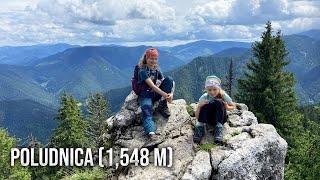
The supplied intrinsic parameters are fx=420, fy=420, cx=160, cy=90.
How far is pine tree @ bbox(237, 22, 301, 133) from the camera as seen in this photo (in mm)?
30359

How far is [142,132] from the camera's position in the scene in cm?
1388

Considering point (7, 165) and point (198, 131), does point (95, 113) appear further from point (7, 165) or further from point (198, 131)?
point (198, 131)

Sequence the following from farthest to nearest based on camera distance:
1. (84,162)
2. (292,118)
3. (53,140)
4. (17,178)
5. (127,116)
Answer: (53,140), (17,178), (292,118), (127,116), (84,162)

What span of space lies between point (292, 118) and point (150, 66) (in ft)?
62.6

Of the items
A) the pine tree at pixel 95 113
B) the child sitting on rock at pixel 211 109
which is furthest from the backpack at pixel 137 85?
the pine tree at pixel 95 113

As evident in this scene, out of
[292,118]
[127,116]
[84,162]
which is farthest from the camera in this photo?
[292,118]

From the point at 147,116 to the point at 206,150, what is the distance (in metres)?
2.40

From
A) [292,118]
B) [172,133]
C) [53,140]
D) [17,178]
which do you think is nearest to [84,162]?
[172,133]

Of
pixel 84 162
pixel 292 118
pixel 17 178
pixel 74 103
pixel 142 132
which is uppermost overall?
pixel 142 132

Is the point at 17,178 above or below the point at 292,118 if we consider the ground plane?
below

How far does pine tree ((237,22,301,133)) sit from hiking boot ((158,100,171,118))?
1651cm

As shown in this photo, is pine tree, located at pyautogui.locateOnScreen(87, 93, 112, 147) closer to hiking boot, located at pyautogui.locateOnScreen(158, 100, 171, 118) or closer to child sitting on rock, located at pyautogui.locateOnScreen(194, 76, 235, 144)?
hiking boot, located at pyautogui.locateOnScreen(158, 100, 171, 118)

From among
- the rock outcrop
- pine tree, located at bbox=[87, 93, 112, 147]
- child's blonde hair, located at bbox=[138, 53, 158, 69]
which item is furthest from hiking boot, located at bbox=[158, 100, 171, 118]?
pine tree, located at bbox=[87, 93, 112, 147]

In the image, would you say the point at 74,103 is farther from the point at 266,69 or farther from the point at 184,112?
the point at 184,112
